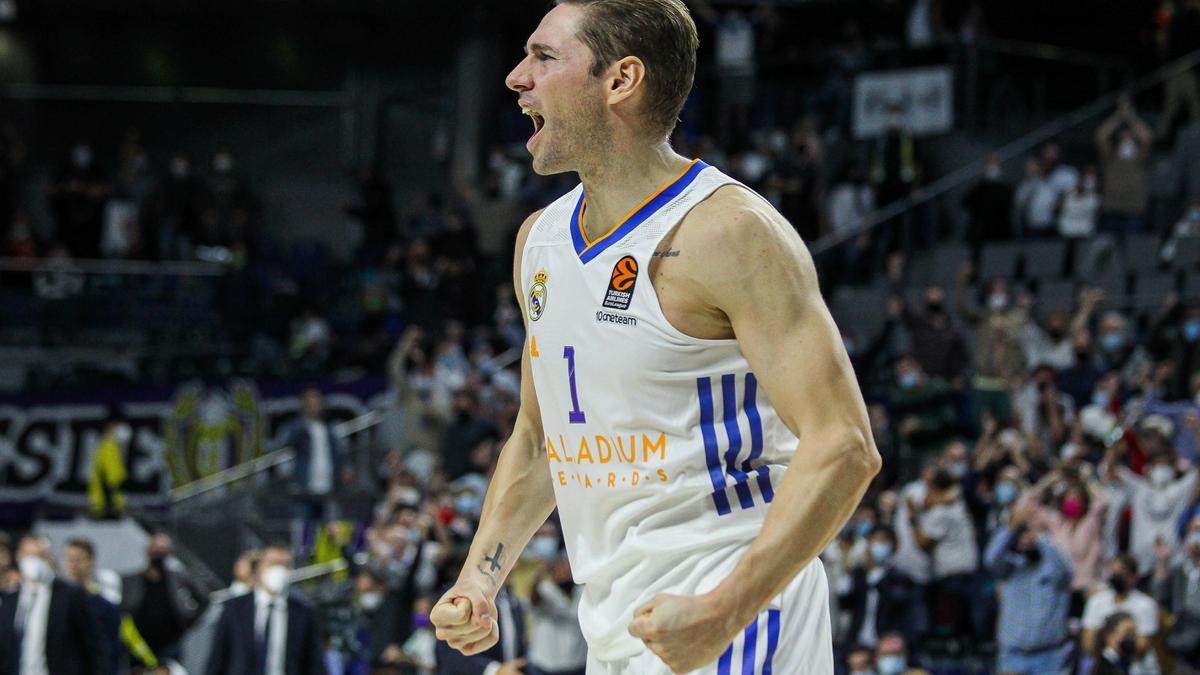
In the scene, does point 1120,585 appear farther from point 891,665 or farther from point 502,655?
point 502,655

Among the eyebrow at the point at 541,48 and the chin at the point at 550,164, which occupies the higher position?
the eyebrow at the point at 541,48

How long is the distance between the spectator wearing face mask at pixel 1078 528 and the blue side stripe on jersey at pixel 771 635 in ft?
32.8

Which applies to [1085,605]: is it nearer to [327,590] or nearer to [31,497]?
[327,590]

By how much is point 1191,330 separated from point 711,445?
521 inches

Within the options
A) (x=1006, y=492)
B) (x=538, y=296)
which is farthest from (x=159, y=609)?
(x=538, y=296)

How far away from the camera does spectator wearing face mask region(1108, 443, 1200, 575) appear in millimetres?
12609

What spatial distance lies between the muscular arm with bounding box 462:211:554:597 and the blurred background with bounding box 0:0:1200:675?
20.7 ft

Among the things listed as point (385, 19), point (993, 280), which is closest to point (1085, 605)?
point (993, 280)

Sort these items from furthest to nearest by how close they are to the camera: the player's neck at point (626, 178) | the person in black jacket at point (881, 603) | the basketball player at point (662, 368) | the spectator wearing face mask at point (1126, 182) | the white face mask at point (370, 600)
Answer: the spectator wearing face mask at point (1126, 182) → the white face mask at point (370, 600) → the person in black jacket at point (881, 603) → the player's neck at point (626, 178) → the basketball player at point (662, 368)

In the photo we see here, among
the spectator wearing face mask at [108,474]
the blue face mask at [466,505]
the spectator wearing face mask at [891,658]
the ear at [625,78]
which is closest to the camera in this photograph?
the ear at [625,78]

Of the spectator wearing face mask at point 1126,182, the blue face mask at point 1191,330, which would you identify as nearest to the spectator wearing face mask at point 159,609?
the blue face mask at point 1191,330

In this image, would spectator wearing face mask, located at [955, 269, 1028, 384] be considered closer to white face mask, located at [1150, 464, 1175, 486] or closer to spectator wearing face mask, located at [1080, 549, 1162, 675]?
white face mask, located at [1150, 464, 1175, 486]

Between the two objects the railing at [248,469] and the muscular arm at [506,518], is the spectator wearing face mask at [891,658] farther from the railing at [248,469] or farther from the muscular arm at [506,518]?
the muscular arm at [506,518]

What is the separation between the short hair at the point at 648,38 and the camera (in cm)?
323
